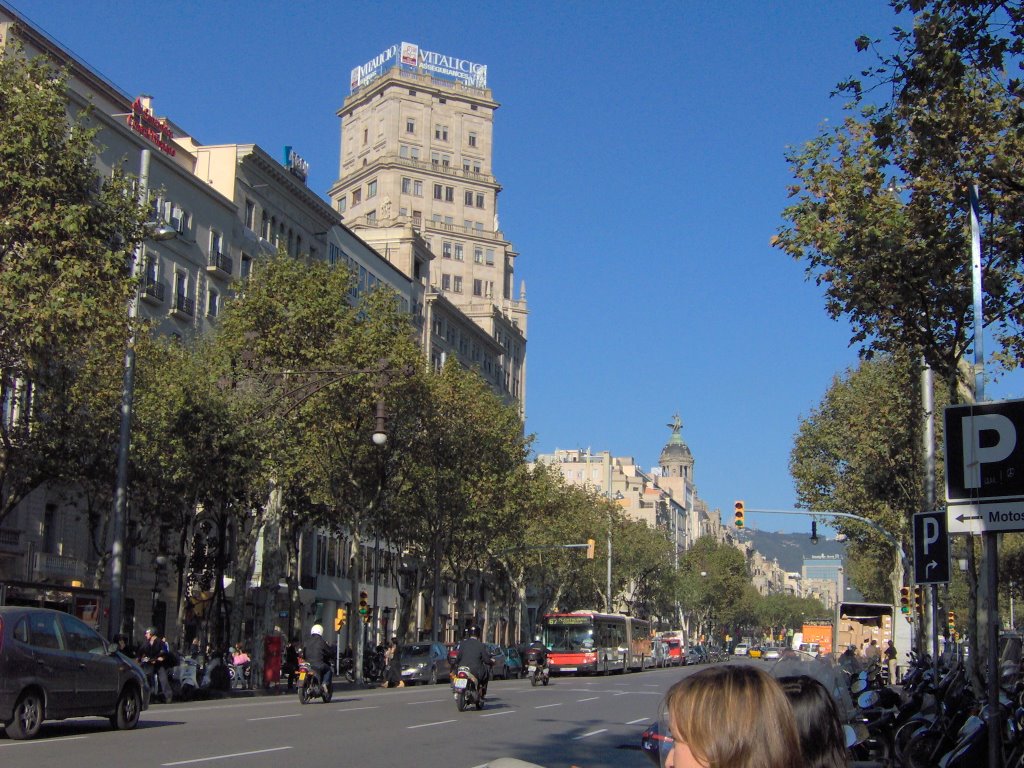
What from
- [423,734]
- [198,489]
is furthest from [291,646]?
[423,734]

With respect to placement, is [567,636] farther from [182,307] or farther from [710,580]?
[710,580]

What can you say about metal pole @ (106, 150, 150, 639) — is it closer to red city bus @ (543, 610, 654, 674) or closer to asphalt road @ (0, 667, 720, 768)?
asphalt road @ (0, 667, 720, 768)

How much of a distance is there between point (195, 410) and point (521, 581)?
40.3m

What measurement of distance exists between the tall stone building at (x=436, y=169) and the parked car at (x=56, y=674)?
92009 millimetres

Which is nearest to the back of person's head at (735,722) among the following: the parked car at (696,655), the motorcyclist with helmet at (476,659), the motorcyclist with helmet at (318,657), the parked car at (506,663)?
the motorcyclist with helmet at (476,659)

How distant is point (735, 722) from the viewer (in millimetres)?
2600

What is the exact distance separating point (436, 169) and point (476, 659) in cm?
9583

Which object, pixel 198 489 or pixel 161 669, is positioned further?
pixel 198 489

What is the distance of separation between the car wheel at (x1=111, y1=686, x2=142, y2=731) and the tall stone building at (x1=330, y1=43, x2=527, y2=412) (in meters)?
91.3

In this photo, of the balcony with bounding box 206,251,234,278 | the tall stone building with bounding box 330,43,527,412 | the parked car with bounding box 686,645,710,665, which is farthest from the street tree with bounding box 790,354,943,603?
the tall stone building with bounding box 330,43,527,412

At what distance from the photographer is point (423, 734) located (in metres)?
19.9

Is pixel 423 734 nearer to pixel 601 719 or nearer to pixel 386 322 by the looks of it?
pixel 601 719

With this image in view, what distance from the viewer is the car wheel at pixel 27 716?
16.8 metres

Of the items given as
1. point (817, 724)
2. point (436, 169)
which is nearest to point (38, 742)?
point (817, 724)
